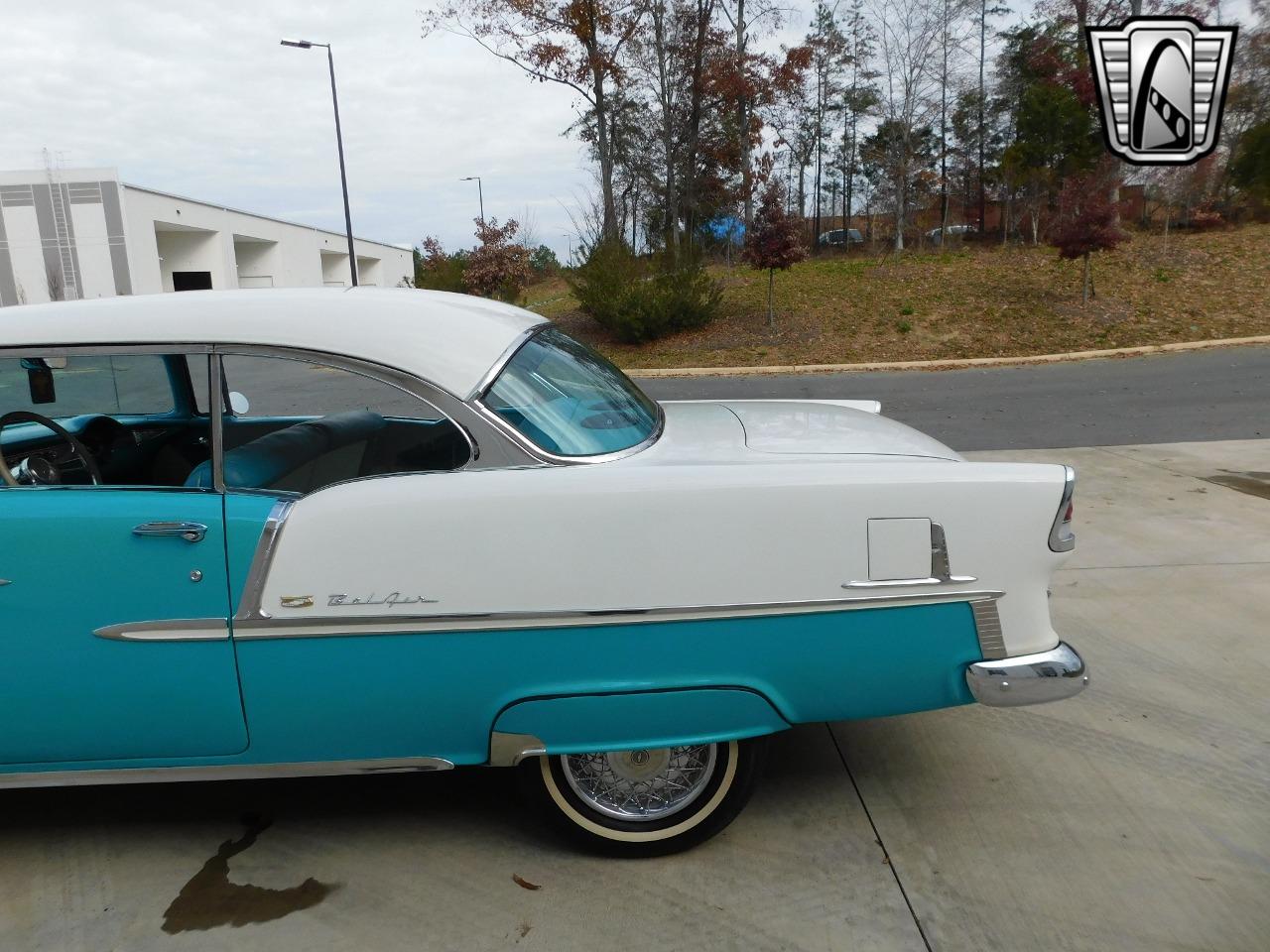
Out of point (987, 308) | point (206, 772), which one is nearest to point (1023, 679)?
point (206, 772)

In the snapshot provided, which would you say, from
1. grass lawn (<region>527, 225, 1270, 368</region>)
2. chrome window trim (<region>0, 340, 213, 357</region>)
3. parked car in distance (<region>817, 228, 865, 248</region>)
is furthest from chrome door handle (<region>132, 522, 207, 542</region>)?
parked car in distance (<region>817, 228, 865, 248</region>)

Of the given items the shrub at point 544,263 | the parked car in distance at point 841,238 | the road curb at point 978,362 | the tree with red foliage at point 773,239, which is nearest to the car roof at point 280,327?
the road curb at point 978,362

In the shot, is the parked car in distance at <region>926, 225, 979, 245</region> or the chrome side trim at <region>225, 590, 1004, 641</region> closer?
the chrome side trim at <region>225, 590, 1004, 641</region>

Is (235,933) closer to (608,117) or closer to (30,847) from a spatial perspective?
(30,847)

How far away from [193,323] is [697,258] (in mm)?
17992

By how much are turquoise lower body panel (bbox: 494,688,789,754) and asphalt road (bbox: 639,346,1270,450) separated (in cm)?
680

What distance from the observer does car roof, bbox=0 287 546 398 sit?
2.57m

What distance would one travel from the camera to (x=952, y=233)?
1119 inches

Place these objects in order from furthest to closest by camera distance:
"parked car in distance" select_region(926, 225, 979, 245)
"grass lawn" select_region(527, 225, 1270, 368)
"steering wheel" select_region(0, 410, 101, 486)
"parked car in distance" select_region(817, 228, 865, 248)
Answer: "parked car in distance" select_region(817, 228, 865, 248)
"parked car in distance" select_region(926, 225, 979, 245)
"grass lawn" select_region(527, 225, 1270, 368)
"steering wheel" select_region(0, 410, 101, 486)

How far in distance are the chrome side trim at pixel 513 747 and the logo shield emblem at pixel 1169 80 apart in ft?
22.3

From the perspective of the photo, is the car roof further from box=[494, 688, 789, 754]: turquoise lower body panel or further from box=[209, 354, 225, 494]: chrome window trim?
box=[494, 688, 789, 754]: turquoise lower body panel

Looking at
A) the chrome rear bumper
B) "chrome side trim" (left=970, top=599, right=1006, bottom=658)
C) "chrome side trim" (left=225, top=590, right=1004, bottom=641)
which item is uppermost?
"chrome side trim" (left=225, top=590, right=1004, bottom=641)

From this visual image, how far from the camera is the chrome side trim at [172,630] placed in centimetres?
242

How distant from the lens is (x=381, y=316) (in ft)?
8.78
